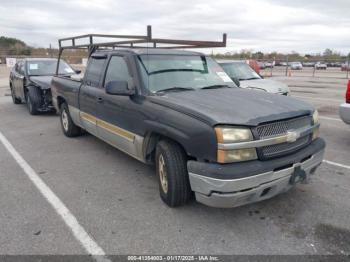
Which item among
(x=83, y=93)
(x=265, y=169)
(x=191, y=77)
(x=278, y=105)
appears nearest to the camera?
(x=265, y=169)

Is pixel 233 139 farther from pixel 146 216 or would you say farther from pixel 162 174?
pixel 146 216

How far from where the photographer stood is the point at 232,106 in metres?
3.20

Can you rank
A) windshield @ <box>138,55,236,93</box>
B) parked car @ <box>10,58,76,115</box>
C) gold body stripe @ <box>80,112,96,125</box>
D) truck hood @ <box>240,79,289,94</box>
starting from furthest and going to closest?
parked car @ <box>10,58,76,115</box> < truck hood @ <box>240,79,289,94</box> < gold body stripe @ <box>80,112,96,125</box> < windshield @ <box>138,55,236,93</box>

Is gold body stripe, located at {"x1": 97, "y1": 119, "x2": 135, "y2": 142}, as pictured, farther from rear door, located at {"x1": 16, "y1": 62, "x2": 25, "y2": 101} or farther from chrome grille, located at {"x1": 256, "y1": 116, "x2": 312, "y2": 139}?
rear door, located at {"x1": 16, "y1": 62, "x2": 25, "y2": 101}

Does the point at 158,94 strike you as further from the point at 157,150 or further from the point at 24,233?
the point at 24,233

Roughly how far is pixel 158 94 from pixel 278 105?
1369 mm

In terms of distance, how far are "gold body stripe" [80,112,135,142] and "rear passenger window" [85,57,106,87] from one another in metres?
0.56

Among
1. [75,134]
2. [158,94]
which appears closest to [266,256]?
[158,94]

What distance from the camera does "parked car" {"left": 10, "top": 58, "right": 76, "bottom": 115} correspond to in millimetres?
8875

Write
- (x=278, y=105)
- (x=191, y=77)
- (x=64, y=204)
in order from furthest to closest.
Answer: (x=191, y=77) → (x=64, y=204) → (x=278, y=105)

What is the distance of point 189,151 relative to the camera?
3.03 m

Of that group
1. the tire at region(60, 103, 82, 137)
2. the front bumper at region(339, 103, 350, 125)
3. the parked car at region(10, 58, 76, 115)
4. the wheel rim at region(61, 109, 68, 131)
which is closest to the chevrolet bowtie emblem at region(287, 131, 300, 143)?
the front bumper at region(339, 103, 350, 125)

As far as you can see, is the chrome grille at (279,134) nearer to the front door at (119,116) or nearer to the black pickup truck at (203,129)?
the black pickup truck at (203,129)

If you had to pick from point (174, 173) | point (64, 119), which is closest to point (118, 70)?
point (174, 173)
